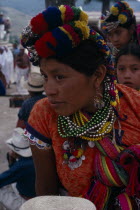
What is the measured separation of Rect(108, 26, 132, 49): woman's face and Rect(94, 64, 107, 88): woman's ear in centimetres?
180

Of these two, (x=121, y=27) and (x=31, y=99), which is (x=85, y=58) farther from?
(x=31, y=99)

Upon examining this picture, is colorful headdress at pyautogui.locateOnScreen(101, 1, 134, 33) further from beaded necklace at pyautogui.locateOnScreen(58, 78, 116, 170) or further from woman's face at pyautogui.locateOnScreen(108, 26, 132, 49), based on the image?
beaded necklace at pyautogui.locateOnScreen(58, 78, 116, 170)

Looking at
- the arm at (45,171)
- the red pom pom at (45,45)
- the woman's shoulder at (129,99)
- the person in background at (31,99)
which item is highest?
the red pom pom at (45,45)

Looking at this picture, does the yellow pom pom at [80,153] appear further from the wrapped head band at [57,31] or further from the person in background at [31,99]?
the person in background at [31,99]

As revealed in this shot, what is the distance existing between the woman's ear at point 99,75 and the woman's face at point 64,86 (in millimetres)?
39

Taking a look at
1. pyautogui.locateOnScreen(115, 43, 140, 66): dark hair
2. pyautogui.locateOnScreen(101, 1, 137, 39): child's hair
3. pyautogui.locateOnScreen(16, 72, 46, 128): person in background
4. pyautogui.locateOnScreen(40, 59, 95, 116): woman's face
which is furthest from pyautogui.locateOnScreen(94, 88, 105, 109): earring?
pyautogui.locateOnScreen(16, 72, 46, 128): person in background

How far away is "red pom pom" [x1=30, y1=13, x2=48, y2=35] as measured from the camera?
131 cm

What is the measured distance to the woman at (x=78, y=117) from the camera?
133 centimetres

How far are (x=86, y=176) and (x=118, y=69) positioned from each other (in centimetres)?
131

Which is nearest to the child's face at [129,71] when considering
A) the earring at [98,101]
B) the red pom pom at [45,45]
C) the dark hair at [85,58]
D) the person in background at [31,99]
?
the earring at [98,101]

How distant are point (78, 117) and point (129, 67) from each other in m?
1.15

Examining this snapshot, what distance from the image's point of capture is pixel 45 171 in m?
1.61

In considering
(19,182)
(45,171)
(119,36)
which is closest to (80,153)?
(45,171)

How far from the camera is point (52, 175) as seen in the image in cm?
163
